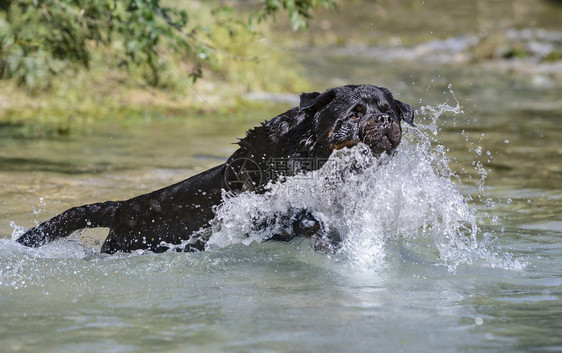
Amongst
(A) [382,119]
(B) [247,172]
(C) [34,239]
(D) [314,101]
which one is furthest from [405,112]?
(C) [34,239]

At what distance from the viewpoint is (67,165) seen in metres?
9.84

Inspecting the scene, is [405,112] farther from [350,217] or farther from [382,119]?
[350,217]

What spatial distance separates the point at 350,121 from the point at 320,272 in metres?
1.17

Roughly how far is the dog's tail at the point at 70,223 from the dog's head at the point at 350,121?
163 centimetres

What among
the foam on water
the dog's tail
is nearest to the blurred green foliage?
the dog's tail

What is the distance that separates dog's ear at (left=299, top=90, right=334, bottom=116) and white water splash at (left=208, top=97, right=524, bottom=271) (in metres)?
0.41

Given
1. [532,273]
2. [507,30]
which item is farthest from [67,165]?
[507,30]

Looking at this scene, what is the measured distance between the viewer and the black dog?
589cm

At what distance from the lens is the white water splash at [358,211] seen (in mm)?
5855

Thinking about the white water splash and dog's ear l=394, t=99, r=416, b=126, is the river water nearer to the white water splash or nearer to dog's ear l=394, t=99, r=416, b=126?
the white water splash

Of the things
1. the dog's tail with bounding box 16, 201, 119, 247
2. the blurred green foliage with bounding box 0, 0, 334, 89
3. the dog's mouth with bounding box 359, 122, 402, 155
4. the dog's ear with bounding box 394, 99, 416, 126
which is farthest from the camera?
the blurred green foliage with bounding box 0, 0, 334, 89

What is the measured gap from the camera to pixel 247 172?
5.98 m

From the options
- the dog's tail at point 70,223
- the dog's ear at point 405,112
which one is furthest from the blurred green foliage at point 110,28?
the dog's tail at point 70,223

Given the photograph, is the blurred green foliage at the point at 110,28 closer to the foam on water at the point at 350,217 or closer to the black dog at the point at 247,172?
the black dog at the point at 247,172
